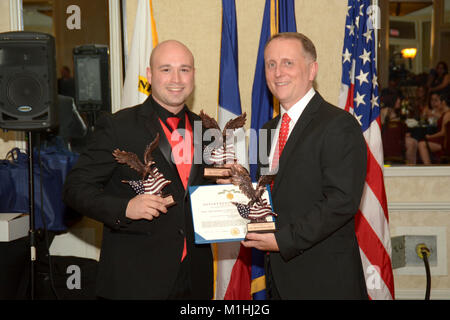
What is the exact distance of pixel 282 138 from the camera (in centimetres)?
207

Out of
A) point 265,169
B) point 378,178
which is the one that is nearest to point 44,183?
point 265,169

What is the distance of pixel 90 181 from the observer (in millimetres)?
2078

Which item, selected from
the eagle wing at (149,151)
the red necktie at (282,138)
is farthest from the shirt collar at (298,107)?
the eagle wing at (149,151)

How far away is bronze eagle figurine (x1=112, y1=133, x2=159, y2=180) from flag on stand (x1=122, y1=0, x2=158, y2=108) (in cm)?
157

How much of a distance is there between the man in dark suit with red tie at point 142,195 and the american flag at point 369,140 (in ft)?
5.37

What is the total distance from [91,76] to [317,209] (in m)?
2.64

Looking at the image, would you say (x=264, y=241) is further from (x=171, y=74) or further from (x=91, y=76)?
(x=91, y=76)

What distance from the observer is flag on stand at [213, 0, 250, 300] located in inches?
130

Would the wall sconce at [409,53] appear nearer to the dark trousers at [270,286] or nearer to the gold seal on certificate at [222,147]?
the gold seal on certificate at [222,147]

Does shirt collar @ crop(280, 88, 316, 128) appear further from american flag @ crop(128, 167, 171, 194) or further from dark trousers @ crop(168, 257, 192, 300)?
dark trousers @ crop(168, 257, 192, 300)

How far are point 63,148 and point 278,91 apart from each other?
7.73 feet

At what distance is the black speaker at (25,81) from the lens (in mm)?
2836

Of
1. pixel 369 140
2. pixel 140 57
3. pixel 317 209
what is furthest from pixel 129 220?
pixel 369 140

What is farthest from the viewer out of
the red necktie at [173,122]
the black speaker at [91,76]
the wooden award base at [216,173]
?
the black speaker at [91,76]
